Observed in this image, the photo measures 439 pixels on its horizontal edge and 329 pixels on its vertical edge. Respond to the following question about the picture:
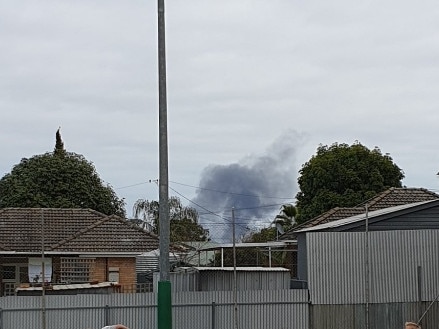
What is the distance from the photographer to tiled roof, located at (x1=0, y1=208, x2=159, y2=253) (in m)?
33.7

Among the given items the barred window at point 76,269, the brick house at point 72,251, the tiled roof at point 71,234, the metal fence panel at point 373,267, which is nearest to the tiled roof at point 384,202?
the tiled roof at point 71,234

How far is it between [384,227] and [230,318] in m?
6.08

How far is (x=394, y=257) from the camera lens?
21828 millimetres

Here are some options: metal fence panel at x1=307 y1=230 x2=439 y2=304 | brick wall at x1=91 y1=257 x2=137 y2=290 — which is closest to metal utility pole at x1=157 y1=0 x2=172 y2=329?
metal fence panel at x1=307 y1=230 x2=439 y2=304

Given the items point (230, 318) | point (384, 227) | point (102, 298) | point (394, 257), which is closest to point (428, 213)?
point (384, 227)

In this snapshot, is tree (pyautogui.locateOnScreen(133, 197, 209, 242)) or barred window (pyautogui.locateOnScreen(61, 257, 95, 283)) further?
tree (pyautogui.locateOnScreen(133, 197, 209, 242))

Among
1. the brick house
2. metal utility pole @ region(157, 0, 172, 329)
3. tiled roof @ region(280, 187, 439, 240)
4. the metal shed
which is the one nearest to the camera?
metal utility pole @ region(157, 0, 172, 329)

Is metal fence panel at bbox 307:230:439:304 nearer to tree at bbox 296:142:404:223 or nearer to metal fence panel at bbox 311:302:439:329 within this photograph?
metal fence panel at bbox 311:302:439:329

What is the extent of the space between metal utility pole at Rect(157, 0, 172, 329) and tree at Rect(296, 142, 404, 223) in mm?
36867

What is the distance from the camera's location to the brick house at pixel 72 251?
31.8 meters

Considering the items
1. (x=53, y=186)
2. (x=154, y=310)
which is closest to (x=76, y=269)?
(x=154, y=310)

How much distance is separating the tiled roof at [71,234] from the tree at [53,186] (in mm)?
17336

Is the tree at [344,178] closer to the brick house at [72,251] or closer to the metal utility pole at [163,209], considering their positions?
the brick house at [72,251]

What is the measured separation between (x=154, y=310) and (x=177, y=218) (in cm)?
3980
